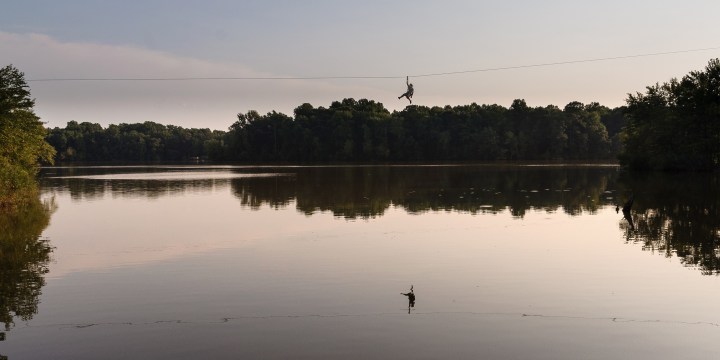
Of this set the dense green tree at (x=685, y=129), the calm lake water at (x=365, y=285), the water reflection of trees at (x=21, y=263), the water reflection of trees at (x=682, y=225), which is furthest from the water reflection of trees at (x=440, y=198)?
the dense green tree at (x=685, y=129)

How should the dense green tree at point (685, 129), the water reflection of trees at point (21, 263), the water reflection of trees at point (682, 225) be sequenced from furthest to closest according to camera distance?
1. the dense green tree at point (685, 129)
2. the water reflection of trees at point (682, 225)
3. the water reflection of trees at point (21, 263)

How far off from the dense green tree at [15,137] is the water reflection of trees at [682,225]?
42.9m

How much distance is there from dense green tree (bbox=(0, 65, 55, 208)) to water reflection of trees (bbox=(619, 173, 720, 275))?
4293cm

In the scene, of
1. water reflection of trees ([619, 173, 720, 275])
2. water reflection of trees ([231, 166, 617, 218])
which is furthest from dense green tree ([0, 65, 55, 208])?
water reflection of trees ([619, 173, 720, 275])

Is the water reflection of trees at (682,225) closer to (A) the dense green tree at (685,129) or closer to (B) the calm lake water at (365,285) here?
(B) the calm lake water at (365,285)

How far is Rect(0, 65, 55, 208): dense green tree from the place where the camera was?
48.6 metres

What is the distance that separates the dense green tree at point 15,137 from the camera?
48.6 metres

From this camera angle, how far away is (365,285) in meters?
21.7

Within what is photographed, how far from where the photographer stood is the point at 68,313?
18328 millimetres

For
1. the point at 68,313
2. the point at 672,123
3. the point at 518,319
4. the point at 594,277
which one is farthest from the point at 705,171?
the point at 68,313

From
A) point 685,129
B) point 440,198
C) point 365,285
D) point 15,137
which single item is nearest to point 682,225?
point 365,285

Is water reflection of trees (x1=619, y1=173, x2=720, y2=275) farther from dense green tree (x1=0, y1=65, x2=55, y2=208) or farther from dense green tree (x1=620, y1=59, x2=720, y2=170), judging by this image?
dense green tree (x1=0, y1=65, x2=55, y2=208)

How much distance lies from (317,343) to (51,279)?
41.0 ft

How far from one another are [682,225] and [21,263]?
33249 millimetres
